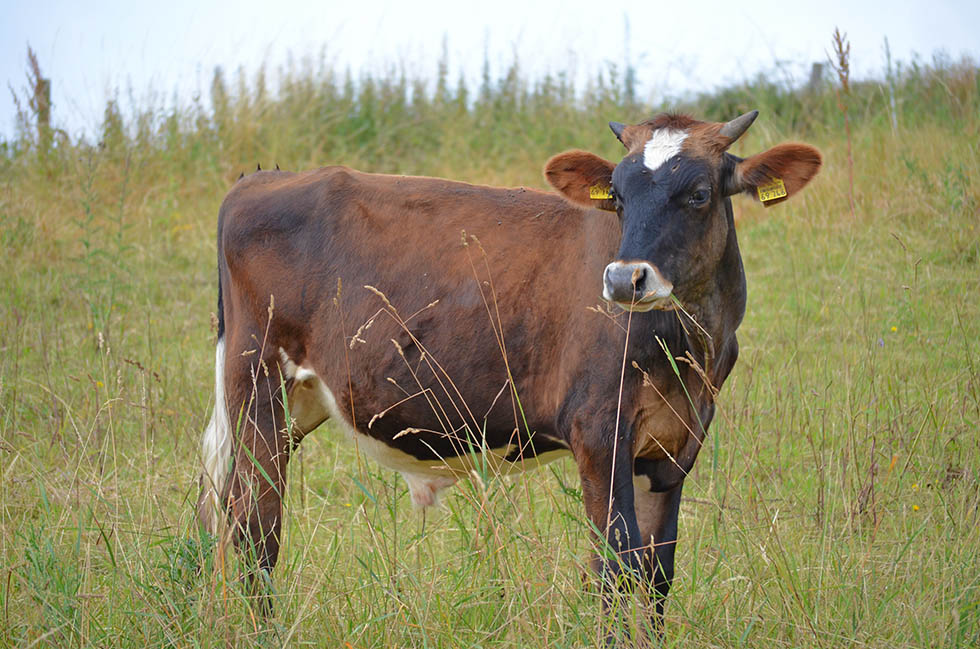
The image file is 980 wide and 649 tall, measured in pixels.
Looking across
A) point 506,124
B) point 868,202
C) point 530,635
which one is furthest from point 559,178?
point 506,124

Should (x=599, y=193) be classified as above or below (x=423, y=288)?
above

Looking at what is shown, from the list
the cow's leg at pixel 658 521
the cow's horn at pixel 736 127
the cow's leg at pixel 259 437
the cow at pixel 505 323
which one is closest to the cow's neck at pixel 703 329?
the cow at pixel 505 323

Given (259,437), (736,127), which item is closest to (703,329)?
(736,127)

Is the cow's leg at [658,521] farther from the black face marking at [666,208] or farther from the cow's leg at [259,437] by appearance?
the cow's leg at [259,437]

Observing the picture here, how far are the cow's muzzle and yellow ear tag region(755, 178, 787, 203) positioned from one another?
2.15ft

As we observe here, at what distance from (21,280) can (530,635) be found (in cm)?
612

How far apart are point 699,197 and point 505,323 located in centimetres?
81

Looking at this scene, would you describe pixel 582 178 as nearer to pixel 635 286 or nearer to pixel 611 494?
pixel 635 286

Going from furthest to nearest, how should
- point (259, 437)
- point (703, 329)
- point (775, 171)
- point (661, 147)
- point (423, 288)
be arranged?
point (259, 437) < point (423, 288) < point (775, 171) < point (661, 147) < point (703, 329)

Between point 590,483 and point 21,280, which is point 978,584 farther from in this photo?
point 21,280

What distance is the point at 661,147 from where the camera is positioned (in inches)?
123

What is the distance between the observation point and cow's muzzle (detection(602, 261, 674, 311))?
8.96 feet

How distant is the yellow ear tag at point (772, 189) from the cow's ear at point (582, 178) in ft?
1.68

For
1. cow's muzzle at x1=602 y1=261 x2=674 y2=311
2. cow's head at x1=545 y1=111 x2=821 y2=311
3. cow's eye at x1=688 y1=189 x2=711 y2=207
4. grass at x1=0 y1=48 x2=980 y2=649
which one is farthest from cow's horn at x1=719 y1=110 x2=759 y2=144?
grass at x1=0 y1=48 x2=980 y2=649
